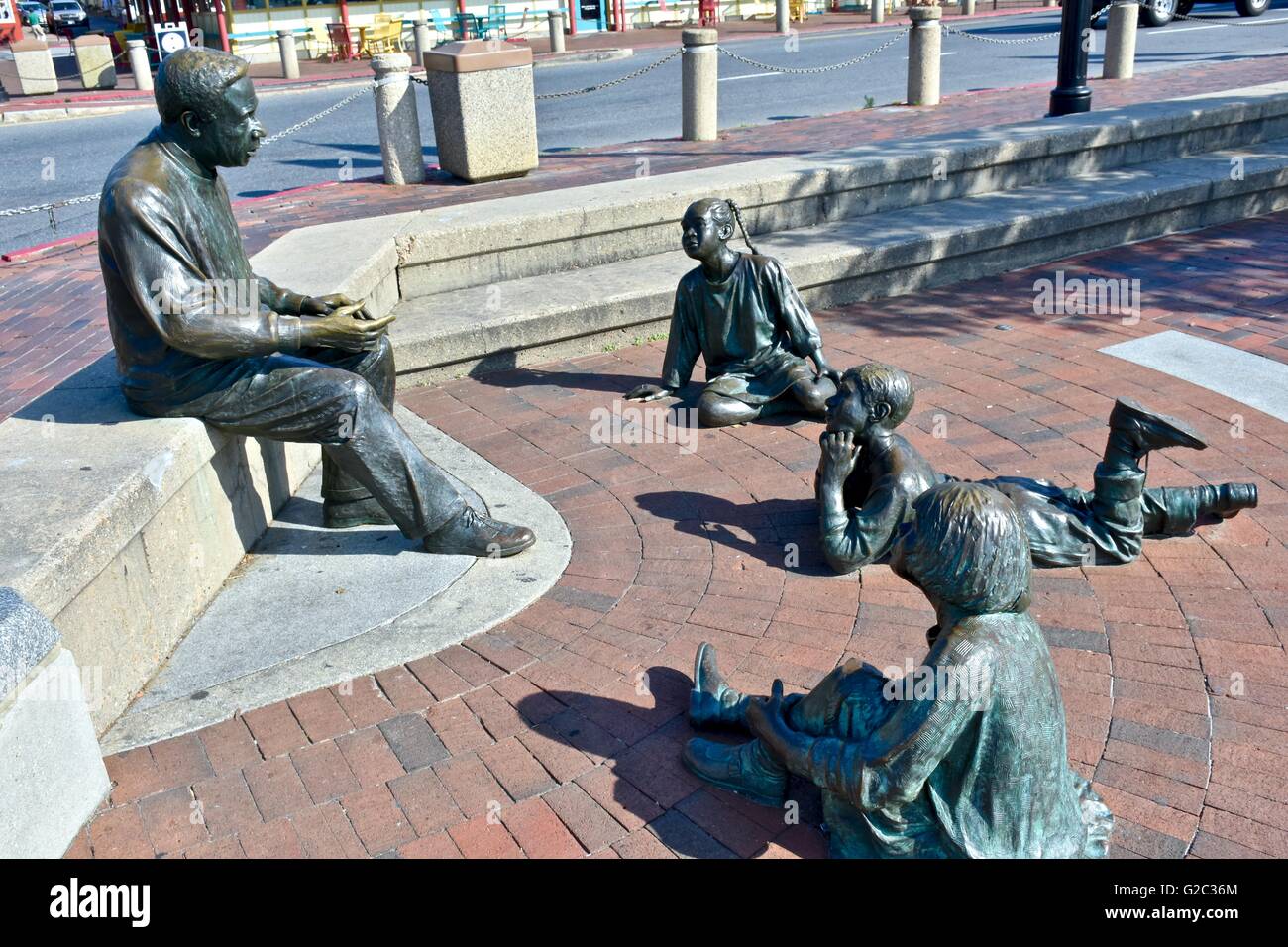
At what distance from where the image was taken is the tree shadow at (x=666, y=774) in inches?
126

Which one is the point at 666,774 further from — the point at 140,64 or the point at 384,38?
the point at 384,38

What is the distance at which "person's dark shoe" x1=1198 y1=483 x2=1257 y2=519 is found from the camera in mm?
4516

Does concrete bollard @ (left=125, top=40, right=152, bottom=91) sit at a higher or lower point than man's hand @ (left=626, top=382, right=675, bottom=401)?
higher

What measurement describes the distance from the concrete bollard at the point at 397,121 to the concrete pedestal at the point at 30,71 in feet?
47.0

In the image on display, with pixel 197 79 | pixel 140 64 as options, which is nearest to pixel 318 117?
pixel 140 64

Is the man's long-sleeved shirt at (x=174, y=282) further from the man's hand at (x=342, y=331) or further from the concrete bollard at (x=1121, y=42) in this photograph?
the concrete bollard at (x=1121, y=42)

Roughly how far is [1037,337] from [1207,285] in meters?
1.73

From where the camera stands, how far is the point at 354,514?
16.3 feet

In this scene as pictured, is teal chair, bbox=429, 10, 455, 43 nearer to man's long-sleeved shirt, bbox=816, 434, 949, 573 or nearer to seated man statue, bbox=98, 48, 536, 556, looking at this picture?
seated man statue, bbox=98, 48, 536, 556

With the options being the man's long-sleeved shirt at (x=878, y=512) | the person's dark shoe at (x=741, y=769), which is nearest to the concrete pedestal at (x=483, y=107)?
the man's long-sleeved shirt at (x=878, y=512)

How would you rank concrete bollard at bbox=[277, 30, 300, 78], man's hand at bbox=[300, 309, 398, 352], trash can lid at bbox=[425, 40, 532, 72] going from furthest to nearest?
concrete bollard at bbox=[277, 30, 300, 78], trash can lid at bbox=[425, 40, 532, 72], man's hand at bbox=[300, 309, 398, 352]

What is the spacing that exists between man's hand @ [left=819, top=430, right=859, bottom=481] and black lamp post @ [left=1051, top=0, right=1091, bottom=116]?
341 inches

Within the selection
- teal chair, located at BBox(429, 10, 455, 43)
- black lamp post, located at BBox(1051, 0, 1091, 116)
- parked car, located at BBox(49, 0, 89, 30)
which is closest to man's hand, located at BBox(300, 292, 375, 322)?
black lamp post, located at BBox(1051, 0, 1091, 116)

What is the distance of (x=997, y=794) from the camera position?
2.76m
